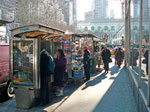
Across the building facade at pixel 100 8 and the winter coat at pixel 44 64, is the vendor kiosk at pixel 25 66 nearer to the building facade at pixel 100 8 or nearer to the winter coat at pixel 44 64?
the winter coat at pixel 44 64

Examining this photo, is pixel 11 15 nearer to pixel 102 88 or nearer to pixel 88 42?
pixel 88 42

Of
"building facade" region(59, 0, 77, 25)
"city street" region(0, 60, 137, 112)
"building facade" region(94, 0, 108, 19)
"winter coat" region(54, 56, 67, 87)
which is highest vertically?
"building facade" region(94, 0, 108, 19)

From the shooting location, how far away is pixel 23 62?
5.76m

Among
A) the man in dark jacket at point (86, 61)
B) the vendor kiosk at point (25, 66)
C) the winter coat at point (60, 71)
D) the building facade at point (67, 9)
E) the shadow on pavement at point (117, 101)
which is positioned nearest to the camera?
the shadow on pavement at point (117, 101)

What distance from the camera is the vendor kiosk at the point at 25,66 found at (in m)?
5.56

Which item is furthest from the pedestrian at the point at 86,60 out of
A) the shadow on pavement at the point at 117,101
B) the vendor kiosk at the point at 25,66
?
the vendor kiosk at the point at 25,66

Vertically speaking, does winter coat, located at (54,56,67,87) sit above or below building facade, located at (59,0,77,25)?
below

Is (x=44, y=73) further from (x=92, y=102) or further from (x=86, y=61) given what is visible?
(x=86, y=61)

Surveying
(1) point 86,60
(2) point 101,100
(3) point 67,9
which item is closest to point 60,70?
(2) point 101,100

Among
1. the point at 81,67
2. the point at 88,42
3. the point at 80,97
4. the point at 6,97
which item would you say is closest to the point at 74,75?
the point at 81,67

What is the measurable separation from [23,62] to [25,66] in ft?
0.46

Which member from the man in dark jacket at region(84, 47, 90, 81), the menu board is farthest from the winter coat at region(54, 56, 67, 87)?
the man in dark jacket at region(84, 47, 90, 81)

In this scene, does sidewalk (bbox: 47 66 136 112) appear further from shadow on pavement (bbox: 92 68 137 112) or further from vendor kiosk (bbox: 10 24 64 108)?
vendor kiosk (bbox: 10 24 64 108)

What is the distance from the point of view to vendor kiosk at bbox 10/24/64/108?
219 inches
